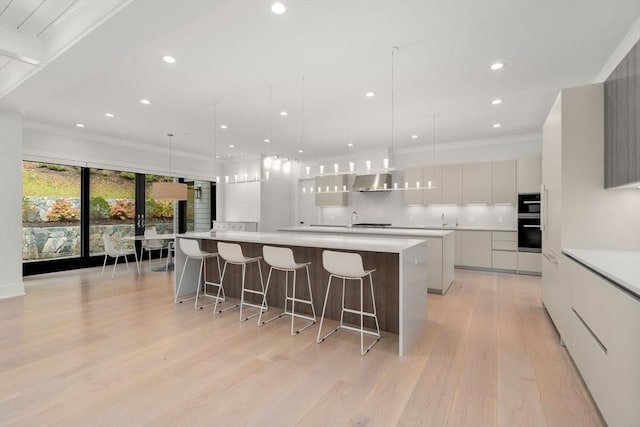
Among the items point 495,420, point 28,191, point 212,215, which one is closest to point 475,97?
point 495,420

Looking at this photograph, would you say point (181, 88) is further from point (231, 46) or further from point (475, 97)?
point (475, 97)

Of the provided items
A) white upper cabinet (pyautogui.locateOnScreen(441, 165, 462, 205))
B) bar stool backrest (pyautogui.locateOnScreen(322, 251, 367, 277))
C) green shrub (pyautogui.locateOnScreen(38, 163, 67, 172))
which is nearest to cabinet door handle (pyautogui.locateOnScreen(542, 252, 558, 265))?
bar stool backrest (pyautogui.locateOnScreen(322, 251, 367, 277))

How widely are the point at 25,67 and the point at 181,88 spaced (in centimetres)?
160

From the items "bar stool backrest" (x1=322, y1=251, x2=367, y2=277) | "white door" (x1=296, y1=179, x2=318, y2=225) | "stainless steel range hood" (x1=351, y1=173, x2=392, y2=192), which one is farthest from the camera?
"white door" (x1=296, y1=179, x2=318, y2=225)

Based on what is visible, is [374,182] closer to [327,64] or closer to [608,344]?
[327,64]

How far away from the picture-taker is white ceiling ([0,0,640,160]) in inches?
96.1

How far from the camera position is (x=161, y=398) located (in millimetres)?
2064

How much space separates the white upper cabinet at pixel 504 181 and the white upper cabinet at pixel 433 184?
1062 millimetres

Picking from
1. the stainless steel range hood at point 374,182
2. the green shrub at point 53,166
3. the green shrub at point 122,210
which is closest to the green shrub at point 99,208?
the green shrub at point 122,210

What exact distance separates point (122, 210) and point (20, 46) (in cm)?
504

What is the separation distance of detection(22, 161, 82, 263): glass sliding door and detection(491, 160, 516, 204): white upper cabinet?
29.2 ft

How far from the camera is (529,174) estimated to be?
5930 millimetres

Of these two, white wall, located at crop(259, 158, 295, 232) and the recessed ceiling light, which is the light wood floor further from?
white wall, located at crop(259, 158, 295, 232)

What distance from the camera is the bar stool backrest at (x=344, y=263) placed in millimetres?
2725
